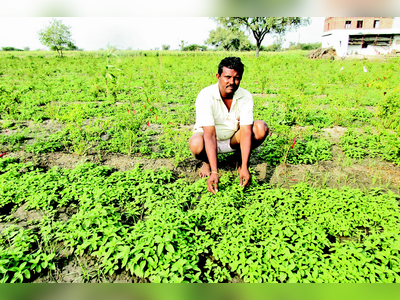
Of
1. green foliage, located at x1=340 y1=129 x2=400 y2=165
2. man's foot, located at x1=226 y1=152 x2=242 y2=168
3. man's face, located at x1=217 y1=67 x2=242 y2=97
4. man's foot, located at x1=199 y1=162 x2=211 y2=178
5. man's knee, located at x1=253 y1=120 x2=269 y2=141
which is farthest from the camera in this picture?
green foliage, located at x1=340 y1=129 x2=400 y2=165

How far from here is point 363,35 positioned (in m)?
32.5

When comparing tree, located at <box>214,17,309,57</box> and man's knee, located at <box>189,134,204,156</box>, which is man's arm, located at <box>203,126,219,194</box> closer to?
man's knee, located at <box>189,134,204,156</box>

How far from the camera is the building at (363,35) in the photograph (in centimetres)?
3186

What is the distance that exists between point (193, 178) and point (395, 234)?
2.26m

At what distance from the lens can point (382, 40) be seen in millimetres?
32125

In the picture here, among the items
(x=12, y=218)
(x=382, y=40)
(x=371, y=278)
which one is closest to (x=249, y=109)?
(x=371, y=278)

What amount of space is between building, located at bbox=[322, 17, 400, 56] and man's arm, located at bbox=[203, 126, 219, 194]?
3584 centimetres

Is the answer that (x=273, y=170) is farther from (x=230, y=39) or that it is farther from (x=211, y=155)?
(x=230, y=39)

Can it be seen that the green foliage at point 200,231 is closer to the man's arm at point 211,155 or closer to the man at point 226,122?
the man's arm at point 211,155

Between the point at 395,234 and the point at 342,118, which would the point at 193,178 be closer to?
the point at 395,234

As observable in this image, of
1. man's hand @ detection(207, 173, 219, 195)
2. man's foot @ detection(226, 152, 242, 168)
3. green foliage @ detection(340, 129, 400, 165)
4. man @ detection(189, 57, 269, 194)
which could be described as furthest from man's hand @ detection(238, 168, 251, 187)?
green foliage @ detection(340, 129, 400, 165)

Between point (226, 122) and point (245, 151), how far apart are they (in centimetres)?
51

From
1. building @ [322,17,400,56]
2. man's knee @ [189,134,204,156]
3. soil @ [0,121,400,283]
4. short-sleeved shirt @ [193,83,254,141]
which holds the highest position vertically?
building @ [322,17,400,56]

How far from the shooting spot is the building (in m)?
31.9
